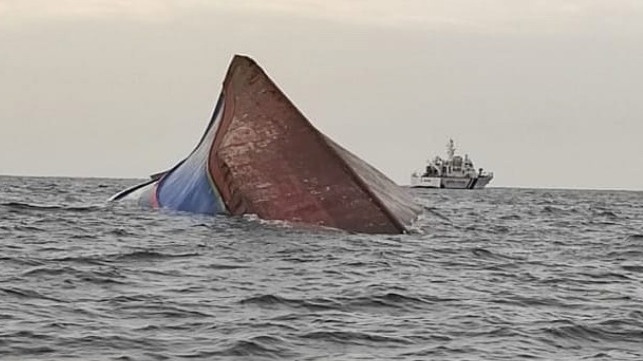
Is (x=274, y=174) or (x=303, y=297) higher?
(x=274, y=174)

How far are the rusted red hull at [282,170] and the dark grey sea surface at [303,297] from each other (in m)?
0.66

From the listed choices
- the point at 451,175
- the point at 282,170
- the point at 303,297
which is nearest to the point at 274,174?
the point at 282,170

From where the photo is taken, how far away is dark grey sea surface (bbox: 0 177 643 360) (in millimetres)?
8977

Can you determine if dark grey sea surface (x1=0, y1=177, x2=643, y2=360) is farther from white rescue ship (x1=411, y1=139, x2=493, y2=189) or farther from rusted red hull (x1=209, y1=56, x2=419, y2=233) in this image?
white rescue ship (x1=411, y1=139, x2=493, y2=189)

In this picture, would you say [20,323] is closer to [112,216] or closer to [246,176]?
[246,176]

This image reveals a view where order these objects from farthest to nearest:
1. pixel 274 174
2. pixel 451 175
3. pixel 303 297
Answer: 1. pixel 451 175
2. pixel 274 174
3. pixel 303 297

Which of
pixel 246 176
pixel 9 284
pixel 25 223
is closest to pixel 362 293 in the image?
pixel 9 284

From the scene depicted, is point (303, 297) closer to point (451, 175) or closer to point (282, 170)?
point (282, 170)

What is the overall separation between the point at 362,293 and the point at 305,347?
10.1 ft

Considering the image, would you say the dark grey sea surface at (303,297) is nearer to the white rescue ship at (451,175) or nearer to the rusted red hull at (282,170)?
the rusted red hull at (282,170)

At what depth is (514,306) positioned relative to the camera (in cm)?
1157

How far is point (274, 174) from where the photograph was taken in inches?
832

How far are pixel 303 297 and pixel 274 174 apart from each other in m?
9.74

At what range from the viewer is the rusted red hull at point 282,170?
2014 cm
